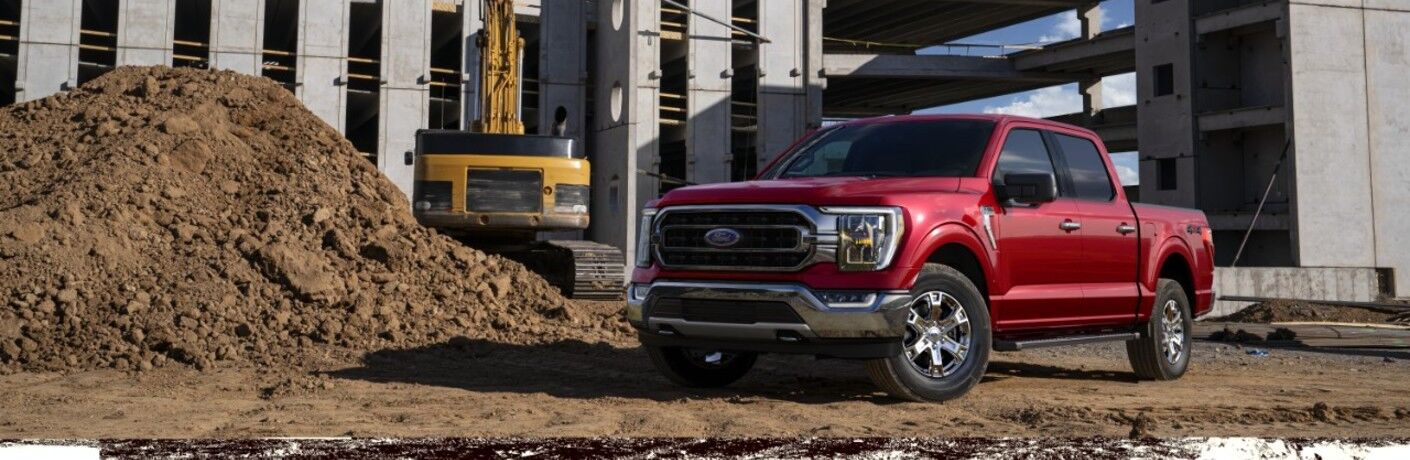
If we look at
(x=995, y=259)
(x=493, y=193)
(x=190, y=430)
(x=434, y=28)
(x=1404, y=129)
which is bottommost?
(x=190, y=430)

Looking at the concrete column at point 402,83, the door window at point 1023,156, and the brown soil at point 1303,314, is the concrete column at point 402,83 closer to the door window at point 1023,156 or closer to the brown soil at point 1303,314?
the brown soil at point 1303,314

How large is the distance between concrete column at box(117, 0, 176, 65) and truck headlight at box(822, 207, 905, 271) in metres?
27.7

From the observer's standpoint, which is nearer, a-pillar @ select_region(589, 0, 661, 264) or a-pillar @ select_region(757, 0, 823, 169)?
a-pillar @ select_region(589, 0, 661, 264)

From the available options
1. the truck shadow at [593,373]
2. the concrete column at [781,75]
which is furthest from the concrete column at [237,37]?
the truck shadow at [593,373]

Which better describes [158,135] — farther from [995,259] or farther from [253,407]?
[995,259]

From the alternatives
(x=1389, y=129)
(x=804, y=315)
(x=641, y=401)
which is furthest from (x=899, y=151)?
(x=1389, y=129)

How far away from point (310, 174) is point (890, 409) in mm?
11403

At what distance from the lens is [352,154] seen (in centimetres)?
1900

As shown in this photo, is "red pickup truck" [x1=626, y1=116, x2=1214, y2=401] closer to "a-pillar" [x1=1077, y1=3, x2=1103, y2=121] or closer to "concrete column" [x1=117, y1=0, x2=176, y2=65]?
"concrete column" [x1=117, y1=0, x2=176, y2=65]

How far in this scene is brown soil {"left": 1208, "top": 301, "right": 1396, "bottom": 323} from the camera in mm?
22859

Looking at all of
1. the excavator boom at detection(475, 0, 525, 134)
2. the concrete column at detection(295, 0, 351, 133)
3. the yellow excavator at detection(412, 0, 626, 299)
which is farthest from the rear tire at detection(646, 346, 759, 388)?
the concrete column at detection(295, 0, 351, 133)

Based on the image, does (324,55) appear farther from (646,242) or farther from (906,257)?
(906,257)

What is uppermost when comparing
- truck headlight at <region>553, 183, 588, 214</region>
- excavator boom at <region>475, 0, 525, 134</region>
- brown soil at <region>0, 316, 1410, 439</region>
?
excavator boom at <region>475, 0, 525, 134</region>

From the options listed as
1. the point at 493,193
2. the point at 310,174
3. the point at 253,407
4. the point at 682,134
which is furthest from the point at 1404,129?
the point at 253,407
